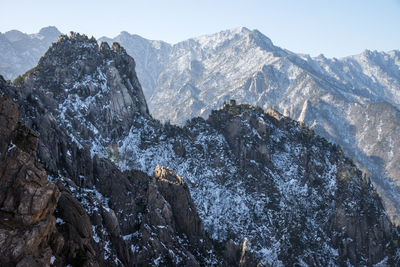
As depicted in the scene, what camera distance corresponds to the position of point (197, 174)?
479 ft

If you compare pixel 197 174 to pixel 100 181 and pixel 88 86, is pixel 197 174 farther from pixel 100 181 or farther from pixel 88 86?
pixel 100 181

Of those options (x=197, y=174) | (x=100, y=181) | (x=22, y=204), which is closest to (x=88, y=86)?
(x=197, y=174)

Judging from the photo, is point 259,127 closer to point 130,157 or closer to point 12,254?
point 130,157

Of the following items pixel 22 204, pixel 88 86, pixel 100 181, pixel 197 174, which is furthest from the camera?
pixel 88 86

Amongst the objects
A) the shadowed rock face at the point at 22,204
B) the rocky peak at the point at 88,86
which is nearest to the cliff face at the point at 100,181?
the rocky peak at the point at 88,86

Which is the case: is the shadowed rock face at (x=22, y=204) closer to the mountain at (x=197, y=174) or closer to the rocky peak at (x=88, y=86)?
the mountain at (x=197, y=174)

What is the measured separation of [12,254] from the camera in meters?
40.2

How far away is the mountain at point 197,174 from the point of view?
94625 millimetres

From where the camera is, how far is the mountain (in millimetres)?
94625

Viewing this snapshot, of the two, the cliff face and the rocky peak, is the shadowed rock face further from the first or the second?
the rocky peak

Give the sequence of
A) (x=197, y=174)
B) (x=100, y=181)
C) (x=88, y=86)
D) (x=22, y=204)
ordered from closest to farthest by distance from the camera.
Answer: (x=22, y=204), (x=100, y=181), (x=197, y=174), (x=88, y=86)

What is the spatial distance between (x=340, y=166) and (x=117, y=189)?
101971 mm

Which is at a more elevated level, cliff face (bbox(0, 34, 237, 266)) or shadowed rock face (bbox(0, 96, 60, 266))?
shadowed rock face (bbox(0, 96, 60, 266))

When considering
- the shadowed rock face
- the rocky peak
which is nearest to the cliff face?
the rocky peak
